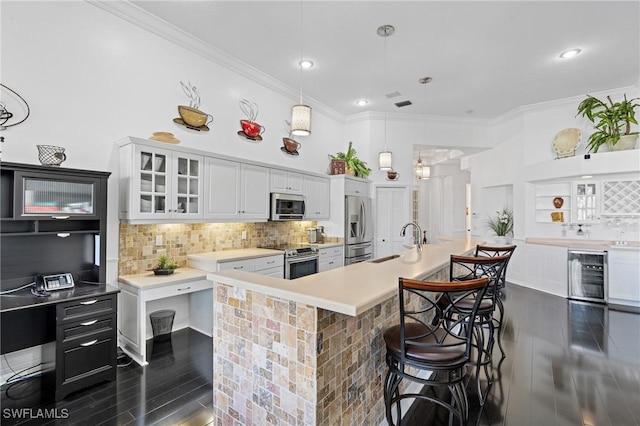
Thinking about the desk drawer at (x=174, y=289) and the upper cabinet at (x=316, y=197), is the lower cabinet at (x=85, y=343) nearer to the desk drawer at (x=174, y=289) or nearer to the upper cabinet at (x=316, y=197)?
the desk drawer at (x=174, y=289)

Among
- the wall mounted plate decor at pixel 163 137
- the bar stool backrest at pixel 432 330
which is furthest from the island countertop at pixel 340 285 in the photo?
the wall mounted plate decor at pixel 163 137

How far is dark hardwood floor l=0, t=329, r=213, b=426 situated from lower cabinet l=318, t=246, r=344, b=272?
250 cm

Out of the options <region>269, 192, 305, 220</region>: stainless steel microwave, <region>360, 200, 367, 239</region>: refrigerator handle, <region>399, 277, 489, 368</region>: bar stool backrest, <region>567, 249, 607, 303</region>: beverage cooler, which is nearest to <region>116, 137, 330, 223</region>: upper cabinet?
<region>269, 192, 305, 220</region>: stainless steel microwave

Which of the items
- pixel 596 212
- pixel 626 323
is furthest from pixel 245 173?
pixel 596 212

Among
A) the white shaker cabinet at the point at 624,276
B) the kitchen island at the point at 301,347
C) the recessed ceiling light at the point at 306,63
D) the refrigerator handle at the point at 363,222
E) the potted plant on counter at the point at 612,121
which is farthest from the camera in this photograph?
the refrigerator handle at the point at 363,222

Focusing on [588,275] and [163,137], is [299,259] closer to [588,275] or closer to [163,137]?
[163,137]

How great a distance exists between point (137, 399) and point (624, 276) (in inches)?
262

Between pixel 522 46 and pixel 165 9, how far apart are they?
170 inches

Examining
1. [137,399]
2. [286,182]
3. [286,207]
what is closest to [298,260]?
[286,207]

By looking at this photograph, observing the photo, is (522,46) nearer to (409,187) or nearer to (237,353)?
(409,187)

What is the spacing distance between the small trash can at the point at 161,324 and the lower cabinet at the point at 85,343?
78 centimetres

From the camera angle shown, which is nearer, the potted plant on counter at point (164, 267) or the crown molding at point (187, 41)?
the crown molding at point (187, 41)

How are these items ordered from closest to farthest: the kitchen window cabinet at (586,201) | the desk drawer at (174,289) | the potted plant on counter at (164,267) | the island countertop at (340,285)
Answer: the island countertop at (340,285), the desk drawer at (174,289), the potted plant on counter at (164,267), the kitchen window cabinet at (586,201)

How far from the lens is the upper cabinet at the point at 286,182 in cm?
459
